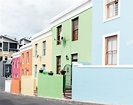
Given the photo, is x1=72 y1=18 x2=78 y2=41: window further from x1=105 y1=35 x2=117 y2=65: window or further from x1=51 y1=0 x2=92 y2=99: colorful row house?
x1=105 y1=35 x2=117 y2=65: window

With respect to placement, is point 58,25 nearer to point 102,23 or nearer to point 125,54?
point 102,23

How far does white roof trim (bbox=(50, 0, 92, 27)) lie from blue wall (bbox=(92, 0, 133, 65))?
54.8 inches

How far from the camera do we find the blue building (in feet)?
40.7

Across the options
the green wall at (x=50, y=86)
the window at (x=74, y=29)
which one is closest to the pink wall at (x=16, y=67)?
the green wall at (x=50, y=86)

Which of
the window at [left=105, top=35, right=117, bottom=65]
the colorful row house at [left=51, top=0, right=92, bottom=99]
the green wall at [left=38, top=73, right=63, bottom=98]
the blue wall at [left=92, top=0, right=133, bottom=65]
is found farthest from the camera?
the green wall at [left=38, top=73, right=63, bottom=98]

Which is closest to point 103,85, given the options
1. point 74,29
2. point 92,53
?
point 92,53

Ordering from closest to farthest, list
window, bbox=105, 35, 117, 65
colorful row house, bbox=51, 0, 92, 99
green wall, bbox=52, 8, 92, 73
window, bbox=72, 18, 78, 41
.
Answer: window, bbox=105, 35, 117, 65 → green wall, bbox=52, 8, 92, 73 → colorful row house, bbox=51, 0, 92, 99 → window, bbox=72, 18, 78, 41

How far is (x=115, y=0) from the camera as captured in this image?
15.4 metres

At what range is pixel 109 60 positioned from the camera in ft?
51.5

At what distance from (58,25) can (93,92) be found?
1129 centimetres

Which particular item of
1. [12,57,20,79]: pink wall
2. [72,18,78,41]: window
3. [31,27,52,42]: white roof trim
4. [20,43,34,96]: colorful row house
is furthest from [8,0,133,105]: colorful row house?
[12,57,20,79]: pink wall

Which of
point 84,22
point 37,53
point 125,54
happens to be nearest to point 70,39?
point 84,22

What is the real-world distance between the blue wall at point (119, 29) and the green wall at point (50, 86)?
3433mm

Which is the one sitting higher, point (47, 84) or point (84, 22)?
point (84, 22)
